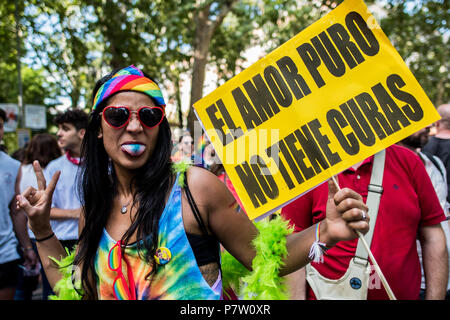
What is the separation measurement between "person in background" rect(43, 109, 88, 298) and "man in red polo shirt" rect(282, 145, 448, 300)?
2.27 metres

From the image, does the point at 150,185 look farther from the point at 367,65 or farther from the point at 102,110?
the point at 367,65

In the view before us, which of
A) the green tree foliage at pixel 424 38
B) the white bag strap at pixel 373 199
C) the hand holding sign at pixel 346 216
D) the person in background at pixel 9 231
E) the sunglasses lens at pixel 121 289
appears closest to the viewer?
the hand holding sign at pixel 346 216

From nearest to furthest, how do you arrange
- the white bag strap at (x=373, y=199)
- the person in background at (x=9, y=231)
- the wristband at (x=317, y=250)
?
the wristband at (x=317, y=250), the white bag strap at (x=373, y=199), the person in background at (x=9, y=231)

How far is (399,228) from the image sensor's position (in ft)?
6.90

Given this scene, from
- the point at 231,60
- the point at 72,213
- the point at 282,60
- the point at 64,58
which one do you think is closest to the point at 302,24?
the point at 231,60

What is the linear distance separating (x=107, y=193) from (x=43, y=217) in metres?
0.29

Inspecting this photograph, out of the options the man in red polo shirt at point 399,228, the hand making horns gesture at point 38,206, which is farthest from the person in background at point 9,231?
the man in red polo shirt at point 399,228

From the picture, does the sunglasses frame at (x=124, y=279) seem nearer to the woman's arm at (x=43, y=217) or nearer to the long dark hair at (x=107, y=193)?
the long dark hair at (x=107, y=193)

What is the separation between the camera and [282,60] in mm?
1751

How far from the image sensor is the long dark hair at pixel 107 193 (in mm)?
1674

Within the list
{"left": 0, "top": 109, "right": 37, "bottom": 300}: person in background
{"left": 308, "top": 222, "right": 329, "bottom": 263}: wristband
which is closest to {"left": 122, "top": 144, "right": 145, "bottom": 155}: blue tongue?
{"left": 308, "top": 222, "right": 329, "bottom": 263}: wristband

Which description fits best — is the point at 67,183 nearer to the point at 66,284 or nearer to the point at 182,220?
the point at 66,284

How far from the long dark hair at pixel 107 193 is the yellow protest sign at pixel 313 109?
27 centimetres

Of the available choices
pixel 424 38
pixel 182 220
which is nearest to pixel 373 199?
pixel 182 220
